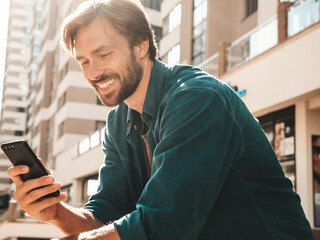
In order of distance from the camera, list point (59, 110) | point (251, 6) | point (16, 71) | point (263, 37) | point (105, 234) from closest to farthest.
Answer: point (105, 234), point (263, 37), point (251, 6), point (59, 110), point (16, 71)

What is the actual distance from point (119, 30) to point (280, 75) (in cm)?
1084

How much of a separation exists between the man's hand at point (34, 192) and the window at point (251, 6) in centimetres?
1863

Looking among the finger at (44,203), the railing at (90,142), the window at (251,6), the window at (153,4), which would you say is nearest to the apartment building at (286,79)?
the window at (251,6)

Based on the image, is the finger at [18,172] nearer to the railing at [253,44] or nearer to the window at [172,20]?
the railing at [253,44]

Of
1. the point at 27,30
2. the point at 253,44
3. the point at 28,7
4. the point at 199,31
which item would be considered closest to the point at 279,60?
the point at 253,44

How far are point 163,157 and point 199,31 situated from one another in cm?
2255

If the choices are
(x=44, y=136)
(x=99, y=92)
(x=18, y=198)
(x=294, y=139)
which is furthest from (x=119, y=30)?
(x=44, y=136)

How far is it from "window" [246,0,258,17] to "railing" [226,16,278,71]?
5.34 metres

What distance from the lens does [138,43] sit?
2.01 meters

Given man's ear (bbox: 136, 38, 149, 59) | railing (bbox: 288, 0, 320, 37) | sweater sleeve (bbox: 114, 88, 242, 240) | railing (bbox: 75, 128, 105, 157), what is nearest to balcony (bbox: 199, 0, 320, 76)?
railing (bbox: 288, 0, 320, 37)

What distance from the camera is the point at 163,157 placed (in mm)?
1436

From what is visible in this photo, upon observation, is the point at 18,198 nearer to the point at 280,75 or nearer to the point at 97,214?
the point at 97,214

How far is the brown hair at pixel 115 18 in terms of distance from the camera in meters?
1.88

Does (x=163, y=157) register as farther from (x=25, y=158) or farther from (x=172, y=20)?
(x=172, y=20)
